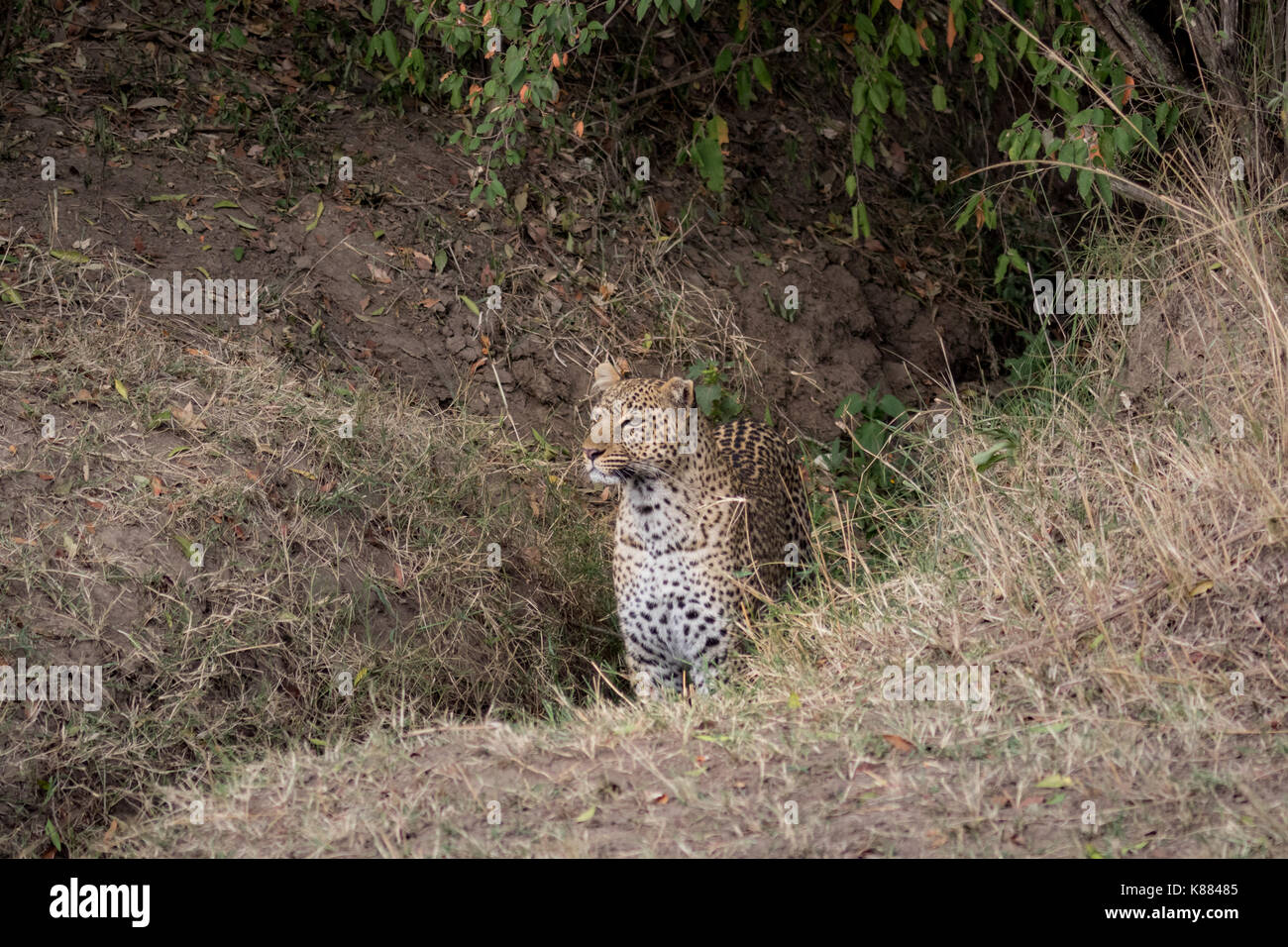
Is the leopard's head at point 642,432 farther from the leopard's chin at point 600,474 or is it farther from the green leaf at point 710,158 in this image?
the green leaf at point 710,158

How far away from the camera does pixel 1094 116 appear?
6.88m

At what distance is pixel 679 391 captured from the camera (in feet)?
20.6

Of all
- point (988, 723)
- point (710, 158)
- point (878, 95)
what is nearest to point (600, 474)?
point (988, 723)

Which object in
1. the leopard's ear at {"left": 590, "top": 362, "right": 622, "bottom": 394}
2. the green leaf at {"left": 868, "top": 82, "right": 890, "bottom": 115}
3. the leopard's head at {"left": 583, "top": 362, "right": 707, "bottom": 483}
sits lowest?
the leopard's head at {"left": 583, "top": 362, "right": 707, "bottom": 483}

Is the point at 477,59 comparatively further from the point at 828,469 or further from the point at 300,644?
the point at 300,644

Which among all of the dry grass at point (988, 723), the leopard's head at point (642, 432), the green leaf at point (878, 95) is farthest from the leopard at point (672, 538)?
the green leaf at point (878, 95)


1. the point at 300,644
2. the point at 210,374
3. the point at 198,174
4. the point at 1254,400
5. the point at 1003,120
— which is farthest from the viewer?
the point at 1003,120

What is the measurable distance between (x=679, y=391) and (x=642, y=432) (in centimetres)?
25

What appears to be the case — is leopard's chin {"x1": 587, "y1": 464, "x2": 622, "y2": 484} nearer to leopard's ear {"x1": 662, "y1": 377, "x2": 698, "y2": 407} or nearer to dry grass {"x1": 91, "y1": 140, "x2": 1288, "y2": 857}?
leopard's ear {"x1": 662, "y1": 377, "x2": 698, "y2": 407}

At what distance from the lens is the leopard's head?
241 inches

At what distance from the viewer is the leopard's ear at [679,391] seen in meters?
6.27

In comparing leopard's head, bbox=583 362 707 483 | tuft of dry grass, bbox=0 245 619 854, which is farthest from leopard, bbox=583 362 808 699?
tuft of dry grass, bbox=0 245 619 854

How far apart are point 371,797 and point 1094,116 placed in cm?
468

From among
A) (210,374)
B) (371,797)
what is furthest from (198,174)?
(371,797)
